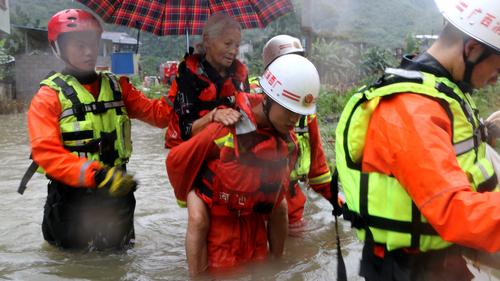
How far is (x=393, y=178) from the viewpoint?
6.22ft

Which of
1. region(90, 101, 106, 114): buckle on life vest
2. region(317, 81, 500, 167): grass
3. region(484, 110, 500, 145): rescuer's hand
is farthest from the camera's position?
region(317, 81, 500, 167): grass

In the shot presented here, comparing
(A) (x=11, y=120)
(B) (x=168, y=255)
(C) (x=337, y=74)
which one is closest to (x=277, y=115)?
(B) (x=168, y=255)

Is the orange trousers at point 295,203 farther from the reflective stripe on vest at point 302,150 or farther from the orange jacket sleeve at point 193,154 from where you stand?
the orange jacket sleeve at point 193,154

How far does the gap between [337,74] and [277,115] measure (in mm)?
16792

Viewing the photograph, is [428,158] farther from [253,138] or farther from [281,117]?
[253,138]

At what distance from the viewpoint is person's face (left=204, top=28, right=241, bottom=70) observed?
3963mm

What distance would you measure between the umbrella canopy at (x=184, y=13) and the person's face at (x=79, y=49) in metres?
0.50

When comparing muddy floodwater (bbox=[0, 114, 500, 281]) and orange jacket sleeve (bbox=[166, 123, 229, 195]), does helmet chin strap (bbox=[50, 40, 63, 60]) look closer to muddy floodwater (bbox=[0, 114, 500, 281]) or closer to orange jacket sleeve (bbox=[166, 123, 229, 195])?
orange jacket sleeve (bbox=[166, 123, 229, 195])

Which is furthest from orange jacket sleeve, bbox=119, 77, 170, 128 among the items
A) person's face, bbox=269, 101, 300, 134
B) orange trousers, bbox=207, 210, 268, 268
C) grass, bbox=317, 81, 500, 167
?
grass, bbox=317, 81, 500, 167

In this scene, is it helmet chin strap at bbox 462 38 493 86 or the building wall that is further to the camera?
the building wall

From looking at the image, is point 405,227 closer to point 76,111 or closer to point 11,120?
point 76,111

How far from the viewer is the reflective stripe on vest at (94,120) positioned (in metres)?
3.83

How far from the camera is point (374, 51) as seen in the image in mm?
19062

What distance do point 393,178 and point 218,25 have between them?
8.07 feet
